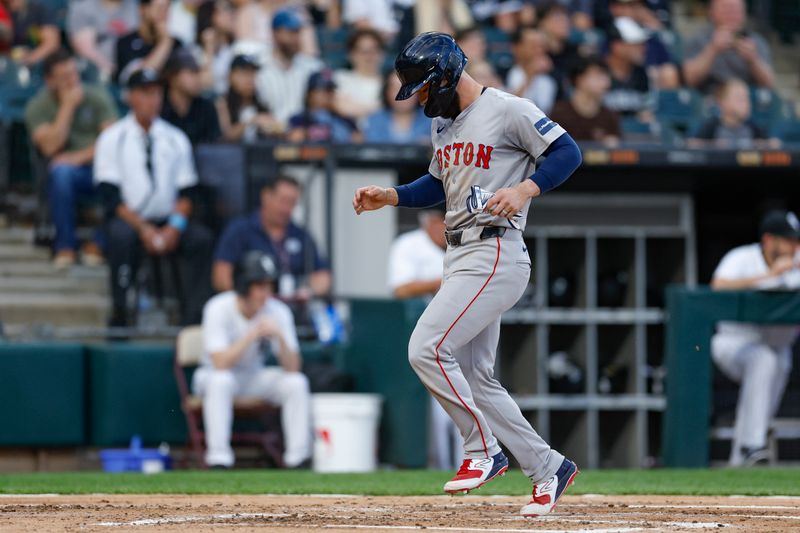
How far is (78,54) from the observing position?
1168cm

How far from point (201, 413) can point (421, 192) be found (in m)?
4.42

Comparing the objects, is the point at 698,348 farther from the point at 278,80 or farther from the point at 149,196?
the point at 278,80

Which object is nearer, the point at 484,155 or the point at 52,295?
the point at 484,155

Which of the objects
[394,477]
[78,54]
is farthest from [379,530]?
[78,54]

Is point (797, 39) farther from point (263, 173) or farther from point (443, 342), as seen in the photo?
point (443, 342)

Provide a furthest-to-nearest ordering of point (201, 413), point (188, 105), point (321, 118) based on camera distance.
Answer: point (321, 118)
point (188, 105)
point (201, 413)

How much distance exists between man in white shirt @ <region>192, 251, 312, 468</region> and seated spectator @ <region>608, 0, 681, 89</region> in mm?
4981

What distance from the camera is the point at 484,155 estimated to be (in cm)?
524

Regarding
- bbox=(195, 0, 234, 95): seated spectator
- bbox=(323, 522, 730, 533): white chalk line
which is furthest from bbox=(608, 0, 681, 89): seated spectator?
bbox=(323, 522, 730, 533): white chalk line

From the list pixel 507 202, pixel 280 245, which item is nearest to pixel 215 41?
pixel 280 245

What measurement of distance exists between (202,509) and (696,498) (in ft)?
7.54

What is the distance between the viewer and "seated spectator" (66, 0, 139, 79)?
1172 centimetres

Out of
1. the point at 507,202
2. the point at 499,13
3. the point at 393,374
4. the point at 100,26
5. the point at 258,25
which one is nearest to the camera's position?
the point at 507,202

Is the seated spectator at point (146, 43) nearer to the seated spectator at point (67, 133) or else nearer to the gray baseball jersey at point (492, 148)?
the seated spectator at point (67, 133)
